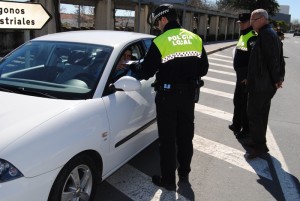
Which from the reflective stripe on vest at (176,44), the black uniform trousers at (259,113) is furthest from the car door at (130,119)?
the black uniform trousers at (259,113)

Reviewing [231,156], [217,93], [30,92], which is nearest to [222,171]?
[231,156]

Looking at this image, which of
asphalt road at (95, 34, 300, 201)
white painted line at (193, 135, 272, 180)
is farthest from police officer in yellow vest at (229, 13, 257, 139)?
white painted line at (193, 135, 272, 180)

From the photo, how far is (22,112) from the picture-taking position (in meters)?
2.76

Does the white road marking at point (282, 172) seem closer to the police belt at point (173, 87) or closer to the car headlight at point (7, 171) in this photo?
the police belt at point (173, 87)

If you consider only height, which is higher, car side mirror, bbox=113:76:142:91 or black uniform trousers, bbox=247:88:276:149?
car side mirror, bbox=113:76:142:91

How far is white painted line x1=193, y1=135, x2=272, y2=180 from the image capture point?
4.40 m

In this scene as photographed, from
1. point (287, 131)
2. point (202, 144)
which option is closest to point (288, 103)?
point (287, 131)

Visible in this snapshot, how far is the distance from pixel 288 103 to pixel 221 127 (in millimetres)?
3072

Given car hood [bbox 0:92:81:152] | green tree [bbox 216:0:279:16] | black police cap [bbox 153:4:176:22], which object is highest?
green tree [bbox 216:0:279:16]

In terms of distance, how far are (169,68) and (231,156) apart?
1.92 m

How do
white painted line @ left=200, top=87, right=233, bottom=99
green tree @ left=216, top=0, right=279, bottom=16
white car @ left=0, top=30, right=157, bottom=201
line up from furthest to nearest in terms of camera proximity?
green tree @ left=216, top=0, right=279, bottom=16
white painted line @ left=200, top=87, right=233, bottom=99
white car @ left=0, top=30, right=157, bottom=201

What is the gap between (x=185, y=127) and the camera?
12.4 feet

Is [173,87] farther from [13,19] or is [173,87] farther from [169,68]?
[13,19]

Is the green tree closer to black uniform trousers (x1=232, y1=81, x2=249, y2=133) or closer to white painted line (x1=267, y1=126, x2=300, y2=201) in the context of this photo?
black uniform trousers (x1=232, y1=81, x2=249, y2=133)
